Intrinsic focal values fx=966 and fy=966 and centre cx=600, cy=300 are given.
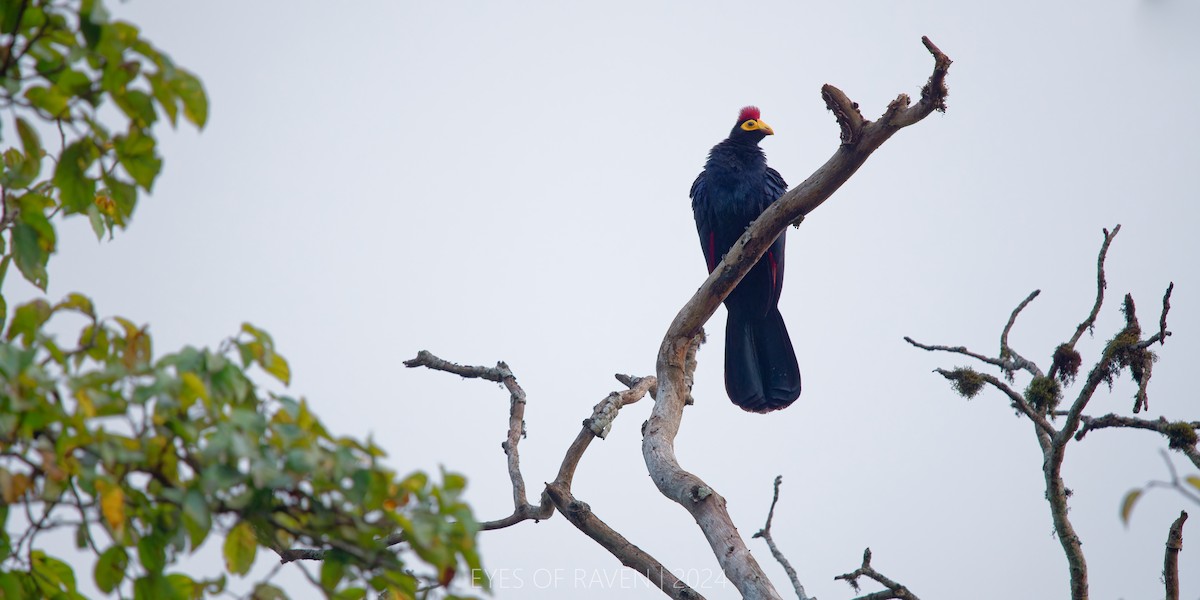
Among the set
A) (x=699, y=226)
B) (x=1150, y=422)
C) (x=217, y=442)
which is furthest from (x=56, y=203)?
(x=699, y=226)

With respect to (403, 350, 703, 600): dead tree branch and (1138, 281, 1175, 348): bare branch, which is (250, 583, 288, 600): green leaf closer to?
(403, 350, 703, 600): dead tree branch

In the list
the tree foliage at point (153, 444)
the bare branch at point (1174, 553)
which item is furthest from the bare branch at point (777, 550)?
the tree foliage at point (153, 444)

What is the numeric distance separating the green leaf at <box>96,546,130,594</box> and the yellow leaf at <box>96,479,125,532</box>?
0.17 m

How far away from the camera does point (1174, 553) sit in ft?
9.63

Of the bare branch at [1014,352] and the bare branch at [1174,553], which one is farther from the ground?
the bare branch at [1014,352]

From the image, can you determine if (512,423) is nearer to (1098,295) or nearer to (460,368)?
(460,368)

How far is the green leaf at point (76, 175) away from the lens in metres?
1.64

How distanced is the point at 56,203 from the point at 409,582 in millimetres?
1294

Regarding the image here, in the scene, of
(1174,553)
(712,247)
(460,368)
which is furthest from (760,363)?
(1174,553)

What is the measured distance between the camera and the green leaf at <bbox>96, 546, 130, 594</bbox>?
1531 mm

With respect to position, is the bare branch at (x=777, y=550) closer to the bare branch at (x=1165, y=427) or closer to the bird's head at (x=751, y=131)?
the bare branch at (x=1165, y=427)

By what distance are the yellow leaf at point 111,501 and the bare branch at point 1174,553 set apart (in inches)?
112

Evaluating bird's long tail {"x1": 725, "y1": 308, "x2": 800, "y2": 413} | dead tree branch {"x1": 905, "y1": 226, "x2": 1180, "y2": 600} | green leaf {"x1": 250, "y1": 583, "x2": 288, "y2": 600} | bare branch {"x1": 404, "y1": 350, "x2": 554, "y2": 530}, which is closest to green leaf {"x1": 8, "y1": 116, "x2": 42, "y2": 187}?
green leaf {"x1": 250, "y1": 583, "x2": 288, "y2": 600}

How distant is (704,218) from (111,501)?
540cm
